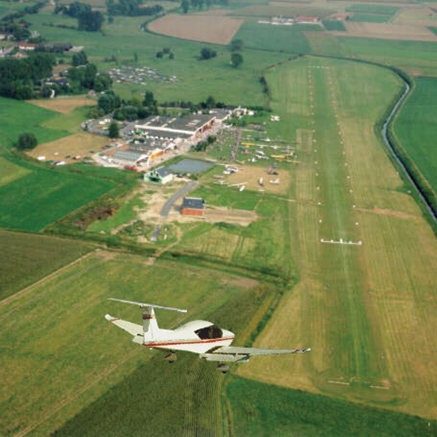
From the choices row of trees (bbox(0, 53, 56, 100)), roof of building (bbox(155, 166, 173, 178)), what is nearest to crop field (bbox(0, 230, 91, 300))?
roof of building (bbox(155, 166, 173, 178))

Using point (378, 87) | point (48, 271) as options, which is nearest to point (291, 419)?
point (48, 271)

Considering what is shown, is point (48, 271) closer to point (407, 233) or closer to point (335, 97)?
point (407, 233)

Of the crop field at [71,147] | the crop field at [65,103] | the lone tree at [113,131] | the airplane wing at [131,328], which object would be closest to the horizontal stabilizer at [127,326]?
the airplane wing at [131,328]

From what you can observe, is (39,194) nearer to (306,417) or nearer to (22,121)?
(22,121)

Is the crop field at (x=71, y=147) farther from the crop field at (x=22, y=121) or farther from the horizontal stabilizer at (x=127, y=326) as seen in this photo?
the horizontal stabilizer at (x=127, y=326)

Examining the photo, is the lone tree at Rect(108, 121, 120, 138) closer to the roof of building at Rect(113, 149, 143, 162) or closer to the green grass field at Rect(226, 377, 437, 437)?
the roof of building at Rect(113, 149, 143, 162)

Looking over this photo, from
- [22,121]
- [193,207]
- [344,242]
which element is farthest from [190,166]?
[22,121]
